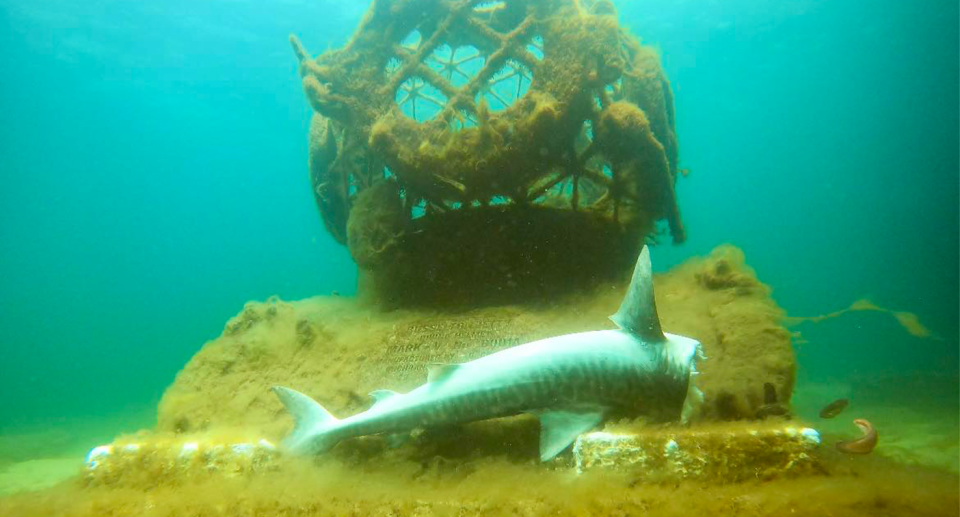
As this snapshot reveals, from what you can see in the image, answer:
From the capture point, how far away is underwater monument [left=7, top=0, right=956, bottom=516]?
311cm

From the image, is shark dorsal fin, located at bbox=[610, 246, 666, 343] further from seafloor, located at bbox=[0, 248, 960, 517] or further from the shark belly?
seafloor, located at bbox=[0, 248, 960, 517]

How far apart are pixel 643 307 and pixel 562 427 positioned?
3.74 feet

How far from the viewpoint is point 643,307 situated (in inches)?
138

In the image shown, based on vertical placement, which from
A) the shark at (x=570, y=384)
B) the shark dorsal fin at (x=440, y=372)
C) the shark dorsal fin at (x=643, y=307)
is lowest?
the shark at (x=570, y=384)

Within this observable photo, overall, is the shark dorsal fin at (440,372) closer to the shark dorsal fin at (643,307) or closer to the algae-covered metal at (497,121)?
the shark dorsal fin at (643,307)

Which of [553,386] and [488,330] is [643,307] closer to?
[553,386]

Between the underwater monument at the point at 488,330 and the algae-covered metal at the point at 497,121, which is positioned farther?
the algae-covered metal at the point at 497,121

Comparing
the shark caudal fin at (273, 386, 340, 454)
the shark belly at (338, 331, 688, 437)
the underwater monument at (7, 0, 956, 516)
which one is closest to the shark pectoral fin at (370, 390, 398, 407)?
the underwater monument at (7, 0, 956, 516)

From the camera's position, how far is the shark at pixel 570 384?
3393 millimetres

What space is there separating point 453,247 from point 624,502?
472cm

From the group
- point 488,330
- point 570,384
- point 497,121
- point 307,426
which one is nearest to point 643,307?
point 570,384

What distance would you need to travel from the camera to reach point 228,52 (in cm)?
3341

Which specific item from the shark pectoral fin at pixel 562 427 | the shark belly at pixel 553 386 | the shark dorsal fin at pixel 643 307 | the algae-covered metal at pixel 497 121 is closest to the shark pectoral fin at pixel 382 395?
the shark belly at pixel 553 386

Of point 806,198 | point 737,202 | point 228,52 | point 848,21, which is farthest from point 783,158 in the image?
point 228,52
